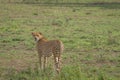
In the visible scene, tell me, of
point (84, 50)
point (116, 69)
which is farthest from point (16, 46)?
point (116, 69)

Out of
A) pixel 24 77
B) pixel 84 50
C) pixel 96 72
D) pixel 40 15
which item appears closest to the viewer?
pixel 24 77

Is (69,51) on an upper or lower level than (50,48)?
lower

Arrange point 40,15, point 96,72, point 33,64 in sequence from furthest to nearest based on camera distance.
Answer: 1. point 40,15
2. point 33,64
3. point 96,72

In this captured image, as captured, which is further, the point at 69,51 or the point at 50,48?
the point at 69,51

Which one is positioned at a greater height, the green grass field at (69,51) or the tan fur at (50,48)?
the tan fur at (50,48)

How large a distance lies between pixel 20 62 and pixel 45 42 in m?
1.84

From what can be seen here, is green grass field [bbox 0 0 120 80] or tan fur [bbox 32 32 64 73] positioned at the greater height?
tan fur [bbox 32 32 64 73]

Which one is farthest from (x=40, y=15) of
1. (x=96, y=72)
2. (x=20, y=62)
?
(x=96, y=72)

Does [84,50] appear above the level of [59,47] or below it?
below

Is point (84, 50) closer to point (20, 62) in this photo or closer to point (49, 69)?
point (20, 62)

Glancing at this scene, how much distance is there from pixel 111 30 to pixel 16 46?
18.0 feet

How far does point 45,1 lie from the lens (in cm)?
4059

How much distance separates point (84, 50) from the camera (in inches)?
550

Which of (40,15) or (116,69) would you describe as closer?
(116,69)
